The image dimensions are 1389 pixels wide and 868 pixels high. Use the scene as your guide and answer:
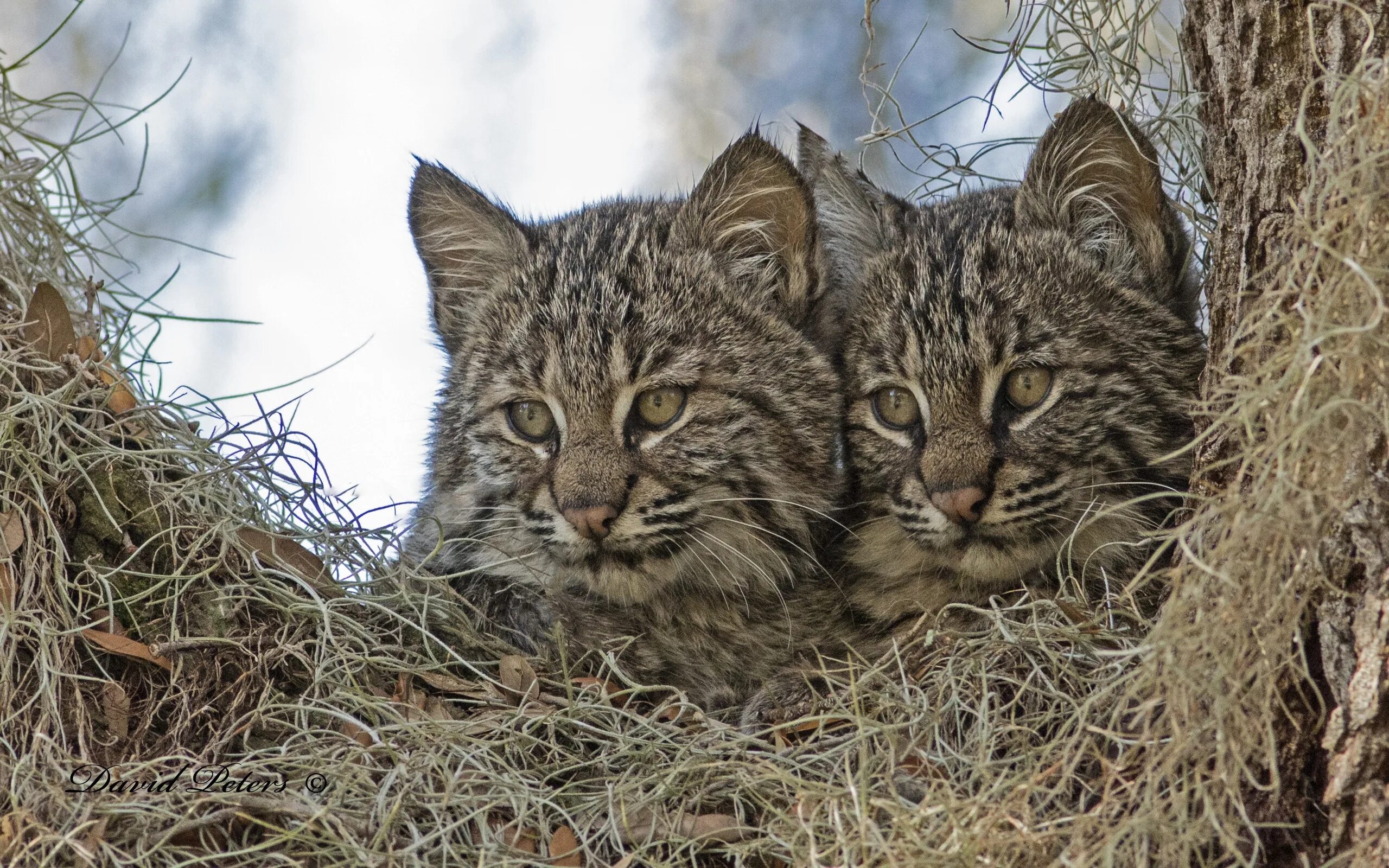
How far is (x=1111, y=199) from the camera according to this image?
4.13 metres

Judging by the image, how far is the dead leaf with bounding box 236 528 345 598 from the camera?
3.65 meters

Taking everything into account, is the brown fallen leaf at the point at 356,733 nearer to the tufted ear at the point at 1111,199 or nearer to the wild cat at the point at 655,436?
the wild cat at the point at 655,436

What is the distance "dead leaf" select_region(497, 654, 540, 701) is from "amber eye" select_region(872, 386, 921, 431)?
4.57ft

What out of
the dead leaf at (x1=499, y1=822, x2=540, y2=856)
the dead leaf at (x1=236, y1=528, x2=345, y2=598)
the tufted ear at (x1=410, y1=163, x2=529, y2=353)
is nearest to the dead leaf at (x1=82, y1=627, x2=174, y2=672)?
the dead leaf at (x1=236, y1=528, x2=345, y2=598)

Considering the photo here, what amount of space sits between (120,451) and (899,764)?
7.52 ft

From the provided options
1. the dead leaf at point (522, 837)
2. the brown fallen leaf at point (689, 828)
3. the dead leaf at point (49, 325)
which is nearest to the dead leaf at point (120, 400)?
the dead leaf at point (49, 325)

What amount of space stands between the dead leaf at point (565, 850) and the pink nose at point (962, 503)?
4.87ft

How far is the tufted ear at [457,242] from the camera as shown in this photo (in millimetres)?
4539

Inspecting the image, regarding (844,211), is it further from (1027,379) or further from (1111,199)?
(1027,379)

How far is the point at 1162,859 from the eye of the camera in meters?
2.36

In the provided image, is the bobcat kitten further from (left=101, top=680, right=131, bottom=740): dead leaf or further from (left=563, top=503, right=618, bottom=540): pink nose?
(left=101, top=680, right=131, bottom=740): dead leaf

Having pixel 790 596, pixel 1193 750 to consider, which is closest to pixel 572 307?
pixel 790 596

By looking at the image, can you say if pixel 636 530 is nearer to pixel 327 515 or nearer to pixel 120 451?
pixel 327 515

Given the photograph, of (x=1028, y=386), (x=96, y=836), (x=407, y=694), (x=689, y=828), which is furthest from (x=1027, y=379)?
(x=96, y=836)
